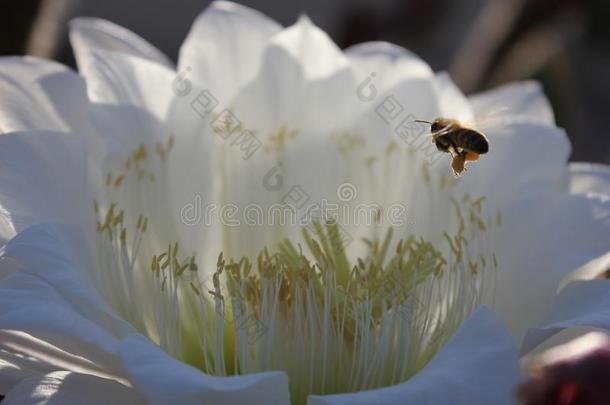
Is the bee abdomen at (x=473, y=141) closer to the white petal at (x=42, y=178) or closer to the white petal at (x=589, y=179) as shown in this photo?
the white petal at (x=589, y=179)

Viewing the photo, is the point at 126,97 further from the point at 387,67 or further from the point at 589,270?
the point at 589,270

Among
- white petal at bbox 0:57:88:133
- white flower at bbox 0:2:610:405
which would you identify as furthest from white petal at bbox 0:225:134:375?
white petal at bbox 0:57:88:133

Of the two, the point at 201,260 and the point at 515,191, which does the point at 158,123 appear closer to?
the point at 201,260

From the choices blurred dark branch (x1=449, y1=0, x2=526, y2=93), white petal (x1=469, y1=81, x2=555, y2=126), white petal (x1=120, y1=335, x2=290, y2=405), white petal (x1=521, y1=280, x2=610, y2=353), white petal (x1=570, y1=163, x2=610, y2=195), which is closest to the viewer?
white petal (x1=120, y1=335, x2=290, y2=405)

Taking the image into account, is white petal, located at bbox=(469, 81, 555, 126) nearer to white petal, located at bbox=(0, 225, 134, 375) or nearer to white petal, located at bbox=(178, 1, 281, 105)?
white petal, located at bbox=(178, 1, 281, 105)

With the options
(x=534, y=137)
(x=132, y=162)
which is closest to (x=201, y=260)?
(x=132, y=162)

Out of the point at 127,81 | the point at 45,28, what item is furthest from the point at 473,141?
the point at 45,28

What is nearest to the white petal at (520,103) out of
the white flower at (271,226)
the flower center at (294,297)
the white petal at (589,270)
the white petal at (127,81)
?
the white flower at (271,226)
